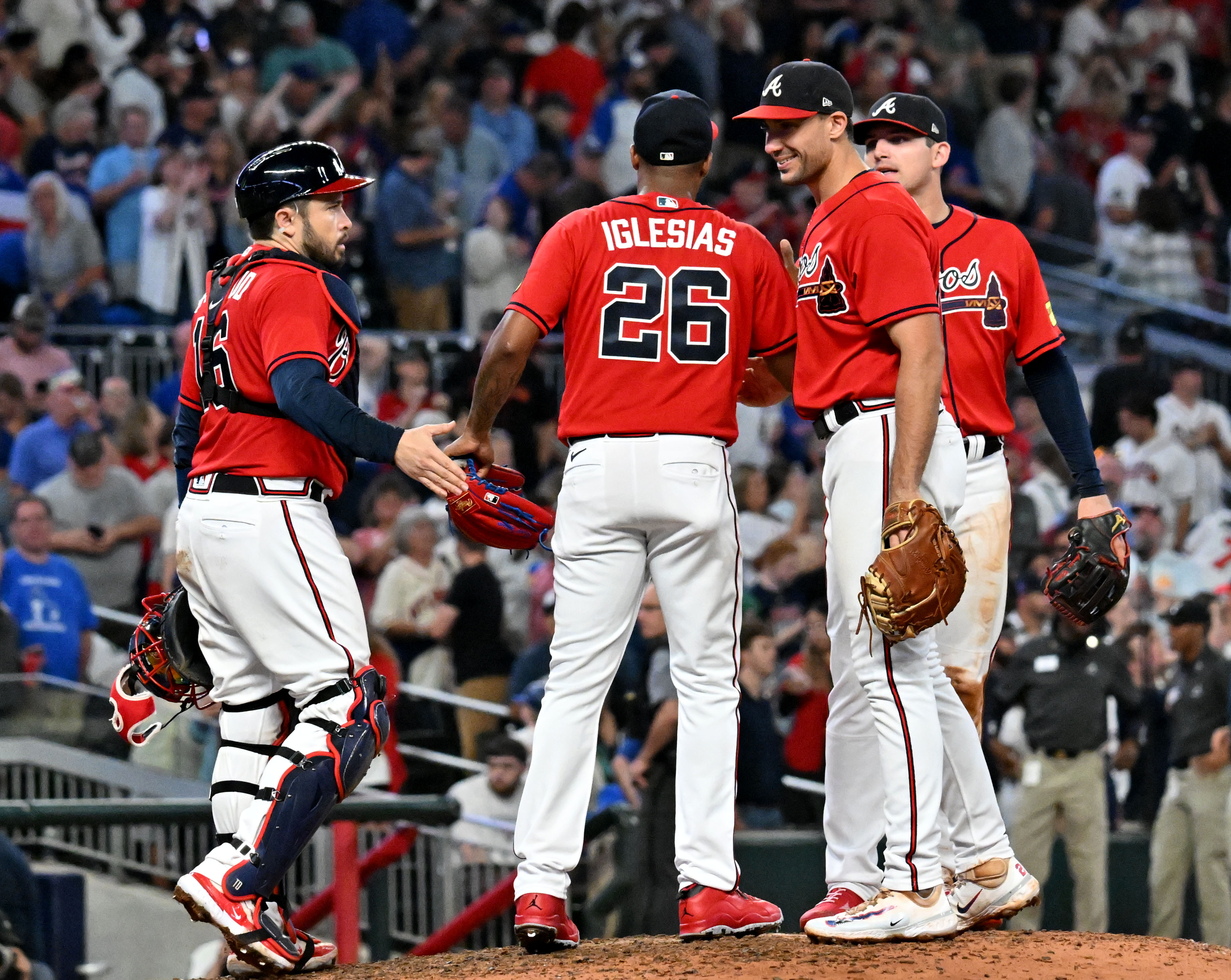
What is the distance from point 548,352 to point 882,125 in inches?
287

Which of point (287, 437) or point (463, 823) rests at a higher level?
point (287, 437)

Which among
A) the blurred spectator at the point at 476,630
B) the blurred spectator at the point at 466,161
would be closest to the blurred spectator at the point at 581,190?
the blurred spectator at the point at 466,161

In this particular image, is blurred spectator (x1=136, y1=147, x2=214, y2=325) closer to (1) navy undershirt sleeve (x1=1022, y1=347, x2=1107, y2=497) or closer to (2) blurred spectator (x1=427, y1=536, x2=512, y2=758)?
(2) blurred spectator (x1=427, y1=536, x2=512, y2=758)

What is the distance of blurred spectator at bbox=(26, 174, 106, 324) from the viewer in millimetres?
11812

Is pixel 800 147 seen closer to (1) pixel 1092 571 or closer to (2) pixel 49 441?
(1) pixel 1092 571

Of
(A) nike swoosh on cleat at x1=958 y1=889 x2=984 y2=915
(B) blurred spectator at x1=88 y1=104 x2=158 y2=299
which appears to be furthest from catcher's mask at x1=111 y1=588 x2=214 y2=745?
(B) blurred spectator at x1=88 y1=104 x2=158 y2=299

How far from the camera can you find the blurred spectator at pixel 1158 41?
1700cm

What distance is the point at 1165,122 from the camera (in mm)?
16016

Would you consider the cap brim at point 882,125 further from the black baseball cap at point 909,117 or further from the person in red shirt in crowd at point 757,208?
the person in red shirt in crowd at point 757,208

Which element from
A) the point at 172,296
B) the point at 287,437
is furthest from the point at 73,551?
the point at 287,437

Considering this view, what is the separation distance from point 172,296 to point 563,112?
149 inches

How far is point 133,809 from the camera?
6.58 meters

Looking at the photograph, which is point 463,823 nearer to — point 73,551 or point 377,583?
point 377,583

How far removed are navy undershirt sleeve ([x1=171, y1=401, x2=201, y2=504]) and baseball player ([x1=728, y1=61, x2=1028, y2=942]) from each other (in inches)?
69.7
